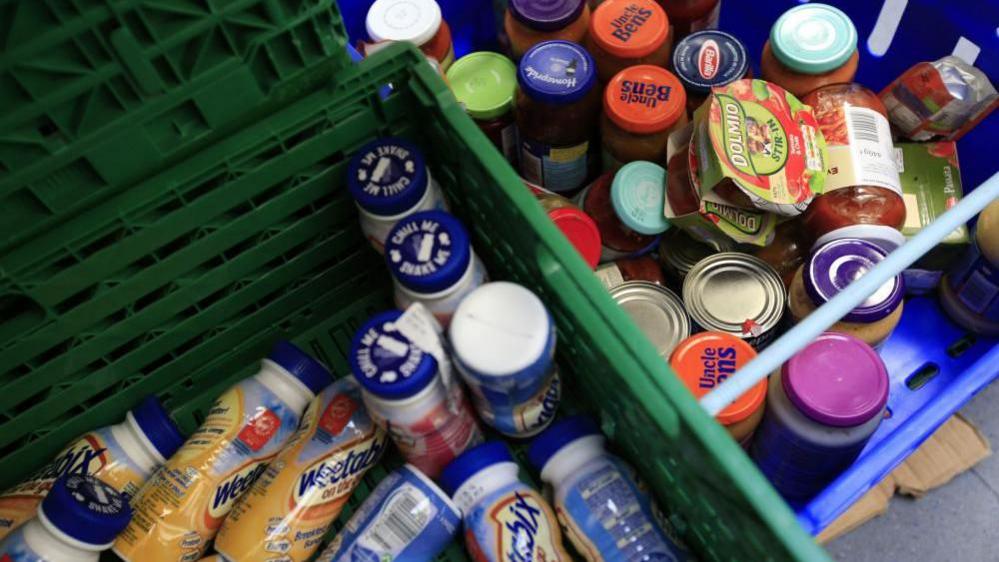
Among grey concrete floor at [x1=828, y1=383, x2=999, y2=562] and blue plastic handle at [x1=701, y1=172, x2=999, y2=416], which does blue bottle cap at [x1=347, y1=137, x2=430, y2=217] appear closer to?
blue plastic handle at [x1=701, y1=172, x2=999, y2=416]

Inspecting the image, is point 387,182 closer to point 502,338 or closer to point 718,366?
point 502,338

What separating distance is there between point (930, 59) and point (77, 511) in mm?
1238

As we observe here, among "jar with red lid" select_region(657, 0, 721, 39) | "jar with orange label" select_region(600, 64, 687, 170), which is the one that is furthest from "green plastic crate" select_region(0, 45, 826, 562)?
"jar with red lid" select_region(657, 0, 721, 39)

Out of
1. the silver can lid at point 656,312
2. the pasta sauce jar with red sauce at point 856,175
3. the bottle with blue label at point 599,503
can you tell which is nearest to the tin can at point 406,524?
the bottle with blue label at point 599,503

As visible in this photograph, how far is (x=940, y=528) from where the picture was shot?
142 centimetres

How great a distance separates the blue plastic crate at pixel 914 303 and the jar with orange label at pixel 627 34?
0.26 m

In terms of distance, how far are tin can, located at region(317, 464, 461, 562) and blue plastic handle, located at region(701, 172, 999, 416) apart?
1.18 feet

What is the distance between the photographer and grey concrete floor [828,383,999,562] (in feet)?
4.59

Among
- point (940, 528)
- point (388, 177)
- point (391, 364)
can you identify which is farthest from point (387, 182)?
point (940, 528)

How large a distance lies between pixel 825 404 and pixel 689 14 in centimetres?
64

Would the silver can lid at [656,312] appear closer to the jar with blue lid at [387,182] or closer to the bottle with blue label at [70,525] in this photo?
the jar with blue lid at [387,182]

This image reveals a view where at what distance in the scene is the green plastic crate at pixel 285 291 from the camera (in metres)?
0.78

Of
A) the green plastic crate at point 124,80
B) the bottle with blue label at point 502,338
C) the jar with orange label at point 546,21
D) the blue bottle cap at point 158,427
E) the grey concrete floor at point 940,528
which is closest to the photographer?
the green plastic crate at point 124,80

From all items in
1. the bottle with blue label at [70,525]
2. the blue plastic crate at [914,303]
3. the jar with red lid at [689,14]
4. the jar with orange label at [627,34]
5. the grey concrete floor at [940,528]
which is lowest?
the grey concrete floor at [940,528]
